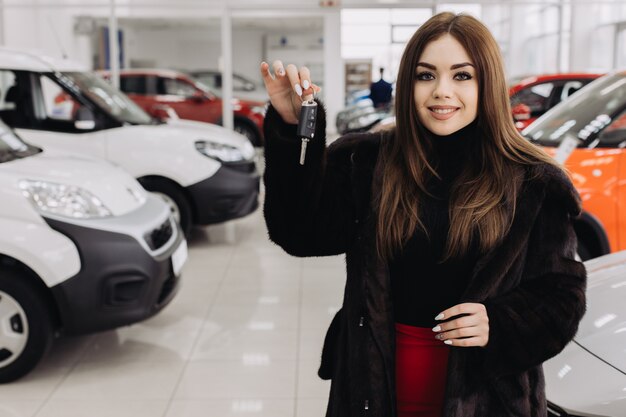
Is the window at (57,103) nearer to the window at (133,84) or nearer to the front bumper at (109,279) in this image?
the front bumper at (109,279)

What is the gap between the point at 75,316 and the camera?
351 cm

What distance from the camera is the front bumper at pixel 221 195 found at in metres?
6.27

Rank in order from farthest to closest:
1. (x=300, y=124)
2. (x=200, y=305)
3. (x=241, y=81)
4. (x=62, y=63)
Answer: (x=241, y=81), (x=62, y=63), (x=200, y=305), (x=300, y=124)

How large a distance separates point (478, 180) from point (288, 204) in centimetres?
37

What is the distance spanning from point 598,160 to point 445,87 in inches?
116

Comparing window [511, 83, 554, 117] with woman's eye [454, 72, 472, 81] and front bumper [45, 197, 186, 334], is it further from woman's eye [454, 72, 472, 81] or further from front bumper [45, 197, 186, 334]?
woman's eye [454, 72, 472, 81]

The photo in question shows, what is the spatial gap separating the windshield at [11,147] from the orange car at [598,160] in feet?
9.29

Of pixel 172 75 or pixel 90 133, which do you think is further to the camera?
pixel 172 75

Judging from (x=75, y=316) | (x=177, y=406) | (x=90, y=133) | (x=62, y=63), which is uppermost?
(x=62, y=63)

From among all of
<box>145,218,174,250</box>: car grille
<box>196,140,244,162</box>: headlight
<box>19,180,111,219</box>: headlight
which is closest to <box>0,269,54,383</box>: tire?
<box>19,180,111,219</box>: headlight

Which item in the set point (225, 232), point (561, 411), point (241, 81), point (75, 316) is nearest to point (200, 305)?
point (75, 316)

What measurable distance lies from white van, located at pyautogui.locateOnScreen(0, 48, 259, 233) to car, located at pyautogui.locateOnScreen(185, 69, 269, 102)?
20.8 feet

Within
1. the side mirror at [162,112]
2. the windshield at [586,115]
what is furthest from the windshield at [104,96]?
the side mirror at [162,112]

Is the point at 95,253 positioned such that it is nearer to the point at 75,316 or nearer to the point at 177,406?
the point at 75,316
